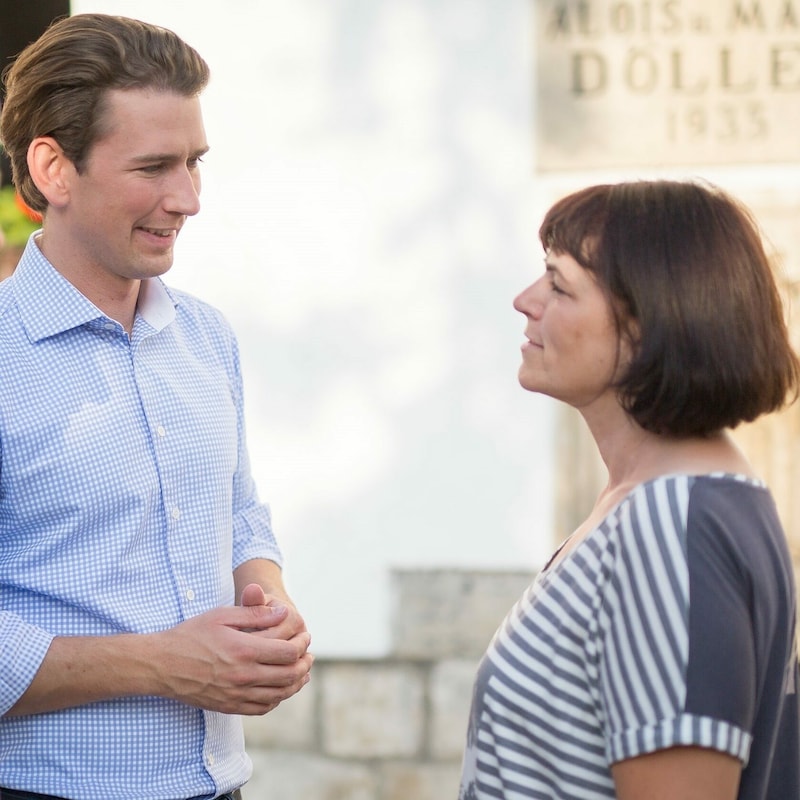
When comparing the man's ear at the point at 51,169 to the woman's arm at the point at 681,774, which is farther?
the man's ear at the point at 51,169

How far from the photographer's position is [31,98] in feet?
6.69

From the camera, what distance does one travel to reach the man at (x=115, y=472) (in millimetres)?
1833

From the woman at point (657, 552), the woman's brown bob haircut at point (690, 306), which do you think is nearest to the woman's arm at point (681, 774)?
the woman at point (657, 552)

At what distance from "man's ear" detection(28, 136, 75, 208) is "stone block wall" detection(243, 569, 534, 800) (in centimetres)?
227

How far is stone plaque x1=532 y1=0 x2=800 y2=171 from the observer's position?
3875 mm

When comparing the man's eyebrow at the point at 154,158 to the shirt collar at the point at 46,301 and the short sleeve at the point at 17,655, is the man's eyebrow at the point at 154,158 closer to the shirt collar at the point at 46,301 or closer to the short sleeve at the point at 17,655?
the shirt collar at the point at 46,301

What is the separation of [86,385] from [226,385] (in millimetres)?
304

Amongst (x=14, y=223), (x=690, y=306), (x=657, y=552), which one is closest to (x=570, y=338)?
(x=690, y=306)

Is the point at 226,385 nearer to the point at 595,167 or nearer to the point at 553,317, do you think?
the point at 553,317

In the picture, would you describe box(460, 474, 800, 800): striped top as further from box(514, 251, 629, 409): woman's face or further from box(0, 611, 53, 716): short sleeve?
Result: box(0, 611, 53, 716): short sleeve

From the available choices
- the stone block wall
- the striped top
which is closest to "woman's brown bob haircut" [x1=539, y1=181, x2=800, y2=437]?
the striped top

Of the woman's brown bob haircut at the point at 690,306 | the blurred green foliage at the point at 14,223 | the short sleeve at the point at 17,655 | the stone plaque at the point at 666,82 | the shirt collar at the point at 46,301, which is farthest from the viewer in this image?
the blurred green foliage at the point at 14,223

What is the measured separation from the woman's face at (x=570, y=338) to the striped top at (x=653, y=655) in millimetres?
210

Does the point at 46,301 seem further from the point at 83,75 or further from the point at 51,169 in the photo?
the point at 83,75
